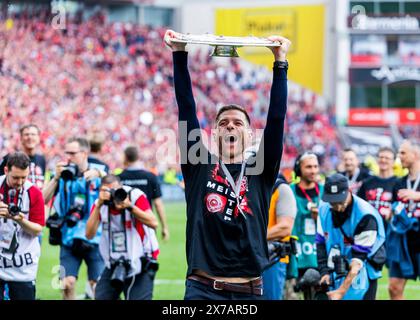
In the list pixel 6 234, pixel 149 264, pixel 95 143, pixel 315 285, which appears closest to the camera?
pixel 6 234

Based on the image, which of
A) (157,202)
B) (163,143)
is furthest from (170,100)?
(157,202)

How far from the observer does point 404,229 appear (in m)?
11.8

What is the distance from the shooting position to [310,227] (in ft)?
34.7

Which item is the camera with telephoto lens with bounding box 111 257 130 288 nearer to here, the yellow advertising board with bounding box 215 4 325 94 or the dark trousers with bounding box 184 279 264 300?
the dark trousers with bounding box 184 279 264 300

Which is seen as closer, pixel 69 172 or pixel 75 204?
pixel 69 172

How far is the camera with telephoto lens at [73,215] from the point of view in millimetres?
10937

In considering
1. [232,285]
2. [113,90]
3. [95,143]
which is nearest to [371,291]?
[232,285]

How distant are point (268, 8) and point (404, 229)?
4043 centimetres

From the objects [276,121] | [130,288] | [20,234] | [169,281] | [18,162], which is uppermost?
[276,121]

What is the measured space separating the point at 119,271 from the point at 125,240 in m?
0.35

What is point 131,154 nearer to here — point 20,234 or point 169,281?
point 20,234

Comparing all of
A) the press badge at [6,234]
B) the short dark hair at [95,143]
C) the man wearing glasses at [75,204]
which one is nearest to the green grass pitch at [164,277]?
the man wearing glasses at [75,204]

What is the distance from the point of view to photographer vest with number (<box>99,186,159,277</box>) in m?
9.22

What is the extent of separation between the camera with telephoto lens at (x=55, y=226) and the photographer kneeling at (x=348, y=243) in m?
3.73
